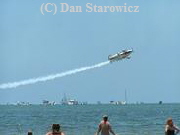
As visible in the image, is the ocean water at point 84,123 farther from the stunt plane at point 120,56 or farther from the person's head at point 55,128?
the person's head at point 55,128

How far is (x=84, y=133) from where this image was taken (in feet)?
164

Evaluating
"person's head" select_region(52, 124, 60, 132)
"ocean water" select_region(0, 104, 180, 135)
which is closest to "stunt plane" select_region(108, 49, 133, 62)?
"ocean water" select_region(0, 104, 180, 135)

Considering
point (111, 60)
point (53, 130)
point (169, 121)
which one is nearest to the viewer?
point (53, 130)

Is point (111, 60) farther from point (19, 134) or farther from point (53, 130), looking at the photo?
point (53, 130)

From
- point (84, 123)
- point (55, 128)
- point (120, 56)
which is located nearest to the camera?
point (55, 128)

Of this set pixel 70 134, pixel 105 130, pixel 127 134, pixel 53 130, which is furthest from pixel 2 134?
pixel 53 130

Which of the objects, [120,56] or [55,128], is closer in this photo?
[55,128]

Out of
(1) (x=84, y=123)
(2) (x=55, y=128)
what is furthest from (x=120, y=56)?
(2) (x=55, y=128)

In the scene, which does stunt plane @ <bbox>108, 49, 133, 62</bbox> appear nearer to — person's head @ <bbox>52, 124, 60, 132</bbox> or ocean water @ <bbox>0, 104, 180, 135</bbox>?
ocean water @ <bbox>0, 104, 180, 135</bbox>

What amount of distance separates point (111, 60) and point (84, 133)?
244 inches


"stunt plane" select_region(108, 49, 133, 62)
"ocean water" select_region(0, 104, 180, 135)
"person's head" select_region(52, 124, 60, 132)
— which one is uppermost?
"stunt plane" select_region(108, 49, 133, 62)

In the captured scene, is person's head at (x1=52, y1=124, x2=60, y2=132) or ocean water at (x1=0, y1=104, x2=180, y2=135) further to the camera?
ocean water at (x1=0, y1=104, x2=180, y2=135)

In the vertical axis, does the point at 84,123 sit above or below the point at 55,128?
above

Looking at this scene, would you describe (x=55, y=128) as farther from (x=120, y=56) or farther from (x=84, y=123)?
(x=84, y=123)
